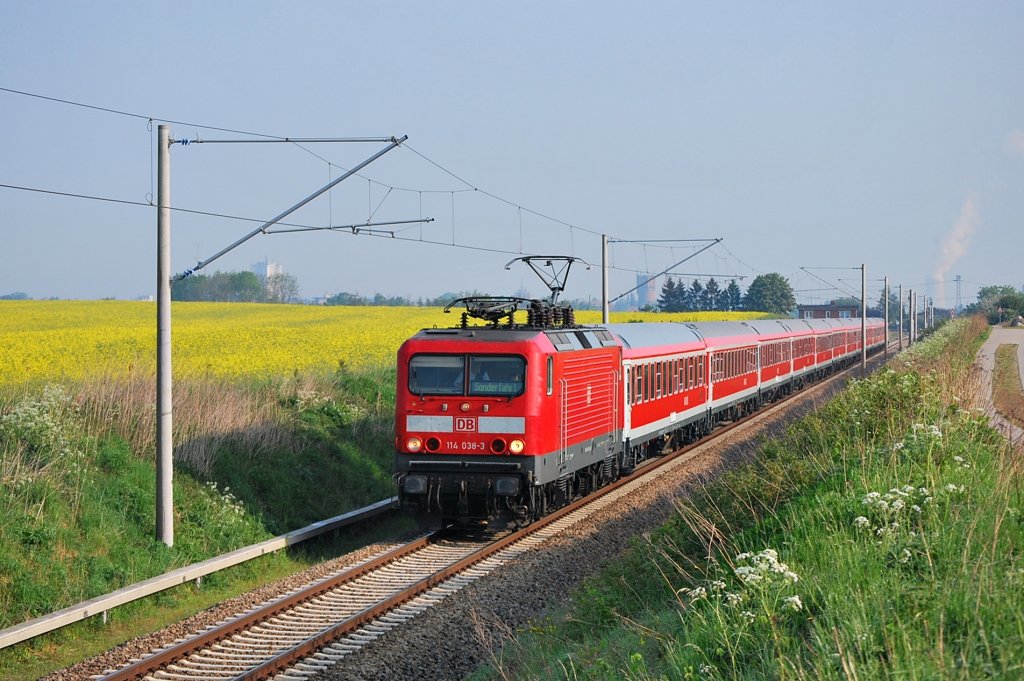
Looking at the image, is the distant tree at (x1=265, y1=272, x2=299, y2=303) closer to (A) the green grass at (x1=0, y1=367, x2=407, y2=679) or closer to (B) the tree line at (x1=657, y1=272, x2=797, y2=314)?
(B) the tree line at (x1=657, y1=272, x2=797, y2=314)

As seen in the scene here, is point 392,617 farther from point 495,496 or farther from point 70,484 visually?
point 70,484

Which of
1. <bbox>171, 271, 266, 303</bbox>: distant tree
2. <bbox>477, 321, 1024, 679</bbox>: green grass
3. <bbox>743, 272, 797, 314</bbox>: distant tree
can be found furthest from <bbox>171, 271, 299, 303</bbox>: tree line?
<bbox>477, 321, 1024, 679</bbox>: green grass

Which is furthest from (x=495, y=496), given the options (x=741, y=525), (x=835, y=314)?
(x=835, y=314)

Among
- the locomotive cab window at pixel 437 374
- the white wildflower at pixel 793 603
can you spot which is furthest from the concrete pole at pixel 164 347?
the white wildflower at pixel 793 603

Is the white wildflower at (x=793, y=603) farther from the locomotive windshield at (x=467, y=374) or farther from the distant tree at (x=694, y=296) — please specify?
the distant tree at (x=694, y=296)

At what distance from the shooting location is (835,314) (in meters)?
125

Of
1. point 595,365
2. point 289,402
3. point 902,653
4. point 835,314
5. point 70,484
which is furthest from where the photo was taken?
point 835,314

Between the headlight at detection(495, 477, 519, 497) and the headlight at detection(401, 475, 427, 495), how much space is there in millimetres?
1089


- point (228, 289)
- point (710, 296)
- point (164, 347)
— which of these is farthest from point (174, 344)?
point (710, 296)

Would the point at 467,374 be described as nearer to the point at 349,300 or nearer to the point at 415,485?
the point at 415,485

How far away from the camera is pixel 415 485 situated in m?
15.8

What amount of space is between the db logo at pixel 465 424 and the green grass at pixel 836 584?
147 inches

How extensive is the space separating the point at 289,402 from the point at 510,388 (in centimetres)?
874

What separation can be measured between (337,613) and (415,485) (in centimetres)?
349
